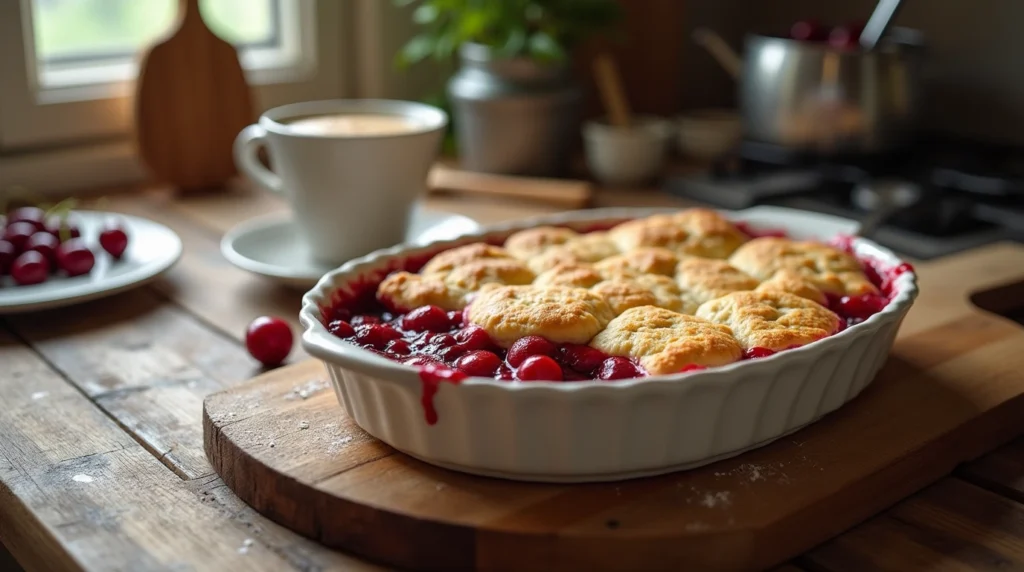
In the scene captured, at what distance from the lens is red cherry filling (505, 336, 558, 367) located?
902mm

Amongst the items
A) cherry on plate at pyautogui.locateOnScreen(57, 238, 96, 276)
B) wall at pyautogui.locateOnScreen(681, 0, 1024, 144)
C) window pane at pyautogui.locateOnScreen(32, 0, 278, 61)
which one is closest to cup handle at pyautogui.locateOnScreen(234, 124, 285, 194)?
cherry on plate at pyautogui.locateOnScreen(57, 238, 96, 276)

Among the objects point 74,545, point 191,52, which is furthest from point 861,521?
point 191,52

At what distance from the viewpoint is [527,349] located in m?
0.91

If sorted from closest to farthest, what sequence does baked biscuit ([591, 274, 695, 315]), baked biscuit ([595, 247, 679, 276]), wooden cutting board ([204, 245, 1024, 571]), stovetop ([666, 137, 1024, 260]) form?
wooden cutting board ([204, 245, 1024, 571]) → baked biscuit ([591, 274, 695, 315]) → baked biscuit ([595, 247, 679, 276]) → stovetop ([666, 137, 1024, 260])

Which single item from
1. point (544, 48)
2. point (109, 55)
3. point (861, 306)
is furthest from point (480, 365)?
point (109, 55)

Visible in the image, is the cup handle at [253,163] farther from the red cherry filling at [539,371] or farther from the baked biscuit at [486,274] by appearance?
the red cherry filling at [539,371]

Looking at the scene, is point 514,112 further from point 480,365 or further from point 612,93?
point 480,365

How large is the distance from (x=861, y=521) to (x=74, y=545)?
62 centimetres

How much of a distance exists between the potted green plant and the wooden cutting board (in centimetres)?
83

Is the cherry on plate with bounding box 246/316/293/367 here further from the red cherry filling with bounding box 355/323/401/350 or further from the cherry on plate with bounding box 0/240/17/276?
the cherry on plate with bounding box 0/240/17/276

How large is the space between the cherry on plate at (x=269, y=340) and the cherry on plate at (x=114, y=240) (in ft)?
1.04

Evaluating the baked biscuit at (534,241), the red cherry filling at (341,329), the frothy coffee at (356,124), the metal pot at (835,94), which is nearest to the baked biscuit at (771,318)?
the baked biscuit at (534,241)

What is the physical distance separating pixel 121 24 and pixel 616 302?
119 centimetres

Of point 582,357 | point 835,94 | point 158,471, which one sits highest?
point 835,94
